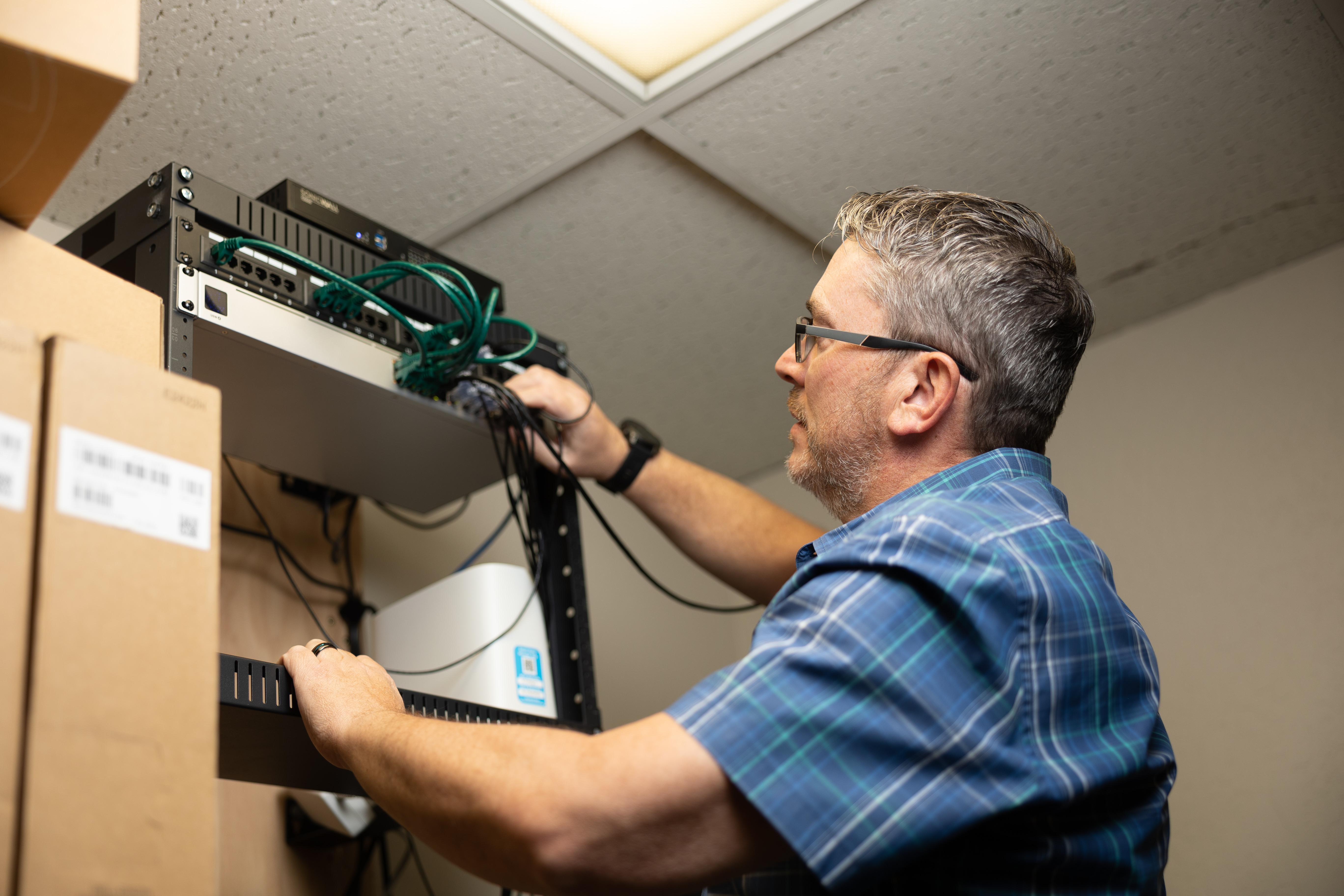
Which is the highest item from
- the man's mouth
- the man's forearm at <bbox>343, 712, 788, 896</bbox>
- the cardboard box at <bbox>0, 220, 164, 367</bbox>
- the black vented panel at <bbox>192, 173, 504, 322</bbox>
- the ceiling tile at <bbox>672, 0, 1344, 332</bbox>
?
the ceiling tile at <bbox>672, 0, 1344, 332</bbox>

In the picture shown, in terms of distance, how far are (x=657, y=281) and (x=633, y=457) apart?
437mm

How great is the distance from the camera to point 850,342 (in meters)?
1.26

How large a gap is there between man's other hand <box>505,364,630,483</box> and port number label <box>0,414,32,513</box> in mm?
853

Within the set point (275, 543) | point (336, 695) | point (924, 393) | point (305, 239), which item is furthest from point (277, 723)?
point (924, 393)

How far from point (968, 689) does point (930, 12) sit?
990 mm

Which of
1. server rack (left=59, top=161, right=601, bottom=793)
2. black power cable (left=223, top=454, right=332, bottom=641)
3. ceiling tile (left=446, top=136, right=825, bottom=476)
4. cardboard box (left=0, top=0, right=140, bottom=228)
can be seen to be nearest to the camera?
cardboard box (left=0, top=0, right=140, bottom=228)

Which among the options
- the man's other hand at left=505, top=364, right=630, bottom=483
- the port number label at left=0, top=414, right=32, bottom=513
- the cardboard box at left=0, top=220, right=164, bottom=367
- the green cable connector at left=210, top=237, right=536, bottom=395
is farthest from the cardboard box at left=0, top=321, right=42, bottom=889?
the man's other hand at left=505, top=364, right=630, bottom=483

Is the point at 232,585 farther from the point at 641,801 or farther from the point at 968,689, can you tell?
the point at 968,689

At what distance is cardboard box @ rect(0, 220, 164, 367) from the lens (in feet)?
2.47

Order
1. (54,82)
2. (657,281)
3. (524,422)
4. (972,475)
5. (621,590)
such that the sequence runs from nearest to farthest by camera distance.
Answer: (54,82) < (972,475) < (524,422) < (657,281) < (621,590)

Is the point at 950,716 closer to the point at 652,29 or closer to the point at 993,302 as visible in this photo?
the point at 993,302

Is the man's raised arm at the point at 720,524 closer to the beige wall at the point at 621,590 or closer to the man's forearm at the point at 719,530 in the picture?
the man's forearm at the point at 719,530

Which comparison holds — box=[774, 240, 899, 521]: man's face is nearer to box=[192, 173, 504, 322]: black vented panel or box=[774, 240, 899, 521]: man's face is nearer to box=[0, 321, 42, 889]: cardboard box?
box=[192, 173, 504, 322]: black vented panel

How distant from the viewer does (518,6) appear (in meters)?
1.33
